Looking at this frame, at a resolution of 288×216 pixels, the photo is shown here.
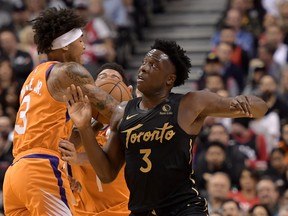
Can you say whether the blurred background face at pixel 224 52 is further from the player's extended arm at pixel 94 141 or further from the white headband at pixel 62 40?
the player's extended arm at pixel 94 141

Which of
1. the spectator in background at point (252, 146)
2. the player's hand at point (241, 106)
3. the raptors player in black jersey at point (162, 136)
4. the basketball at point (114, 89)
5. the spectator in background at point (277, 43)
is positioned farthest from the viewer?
the spectator in background at point (277, 43)

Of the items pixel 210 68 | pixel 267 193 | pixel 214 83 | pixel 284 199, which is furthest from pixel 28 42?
pixel 284 199

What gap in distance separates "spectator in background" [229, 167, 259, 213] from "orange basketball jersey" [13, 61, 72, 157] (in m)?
4.66

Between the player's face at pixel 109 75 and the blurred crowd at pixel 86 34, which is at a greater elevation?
the player's face at pixel 109 75

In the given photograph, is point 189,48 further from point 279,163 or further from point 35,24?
point 35,24

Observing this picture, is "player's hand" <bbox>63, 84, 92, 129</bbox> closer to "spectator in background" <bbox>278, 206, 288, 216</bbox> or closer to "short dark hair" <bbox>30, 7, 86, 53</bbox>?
"short dark hair" <bbox>30, 7, 86, 53</bbox>

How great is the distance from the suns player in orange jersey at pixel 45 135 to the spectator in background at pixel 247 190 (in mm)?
4551

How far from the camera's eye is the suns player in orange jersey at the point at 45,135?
7406mm

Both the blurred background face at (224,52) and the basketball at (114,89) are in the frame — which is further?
the blurred background face at (224,52)

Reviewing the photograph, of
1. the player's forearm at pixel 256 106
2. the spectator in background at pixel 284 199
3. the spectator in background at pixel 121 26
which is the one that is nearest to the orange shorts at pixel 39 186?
the player's forearm at pixel 256 106

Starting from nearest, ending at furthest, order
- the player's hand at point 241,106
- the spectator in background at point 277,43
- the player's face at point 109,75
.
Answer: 1. the player's hand at point 241,106
2. the player's face at point 109,75
3. the spectator in background at point 277,43

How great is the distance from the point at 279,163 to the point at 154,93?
5537 mm

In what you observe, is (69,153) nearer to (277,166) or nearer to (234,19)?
(277,166)

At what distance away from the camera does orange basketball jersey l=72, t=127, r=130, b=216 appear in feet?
26.9
